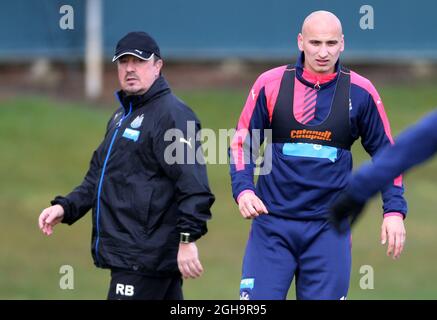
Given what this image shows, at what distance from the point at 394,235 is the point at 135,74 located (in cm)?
199

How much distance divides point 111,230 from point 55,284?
5103 millimetres

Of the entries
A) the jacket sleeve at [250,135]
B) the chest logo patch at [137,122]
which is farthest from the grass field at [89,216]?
the jacket sleeve at [250,135]

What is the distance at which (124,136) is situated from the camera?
7574mm

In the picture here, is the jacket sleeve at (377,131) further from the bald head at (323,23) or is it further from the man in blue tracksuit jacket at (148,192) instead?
the man in blue tracksuit jacket at (148,192)

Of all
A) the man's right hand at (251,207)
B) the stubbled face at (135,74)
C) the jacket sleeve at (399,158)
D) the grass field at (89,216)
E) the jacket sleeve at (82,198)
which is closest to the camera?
the jacket sleeve at (399,158)

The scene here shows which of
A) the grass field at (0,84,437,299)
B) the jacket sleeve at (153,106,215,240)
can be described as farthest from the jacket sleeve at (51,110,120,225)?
A: the grass field at (0,84,437,299)

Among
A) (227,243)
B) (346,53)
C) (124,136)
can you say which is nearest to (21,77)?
(346,53)

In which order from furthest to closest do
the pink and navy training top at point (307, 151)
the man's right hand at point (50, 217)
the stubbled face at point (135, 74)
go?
the man's right hand at point (50, 217) < the stubbled face at point (135, 74) < the pink and navy training top at point (307, 151)

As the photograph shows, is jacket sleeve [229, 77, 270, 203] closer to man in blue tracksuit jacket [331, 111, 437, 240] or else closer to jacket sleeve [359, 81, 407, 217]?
jacket sleeve [359, 81, 407, 217]

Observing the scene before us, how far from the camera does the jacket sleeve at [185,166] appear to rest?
7.28 meters

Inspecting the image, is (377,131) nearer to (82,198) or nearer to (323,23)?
(323,23)

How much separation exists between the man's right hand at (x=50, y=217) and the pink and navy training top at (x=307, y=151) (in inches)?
48.6

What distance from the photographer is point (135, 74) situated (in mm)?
7586

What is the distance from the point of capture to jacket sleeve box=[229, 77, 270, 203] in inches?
293
